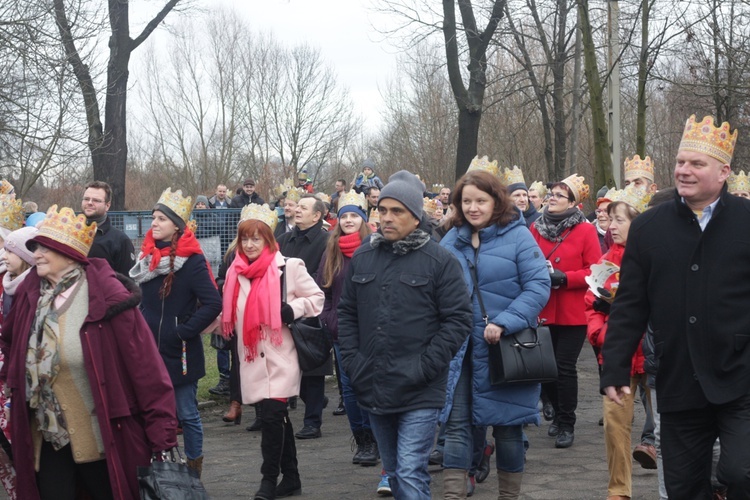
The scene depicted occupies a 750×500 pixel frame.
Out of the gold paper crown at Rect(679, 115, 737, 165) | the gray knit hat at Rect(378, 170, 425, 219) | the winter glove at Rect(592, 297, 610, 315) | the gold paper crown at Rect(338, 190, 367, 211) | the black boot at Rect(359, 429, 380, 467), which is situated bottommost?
the black boot at Rect(359, 429, 380, 467)

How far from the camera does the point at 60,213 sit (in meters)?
5.45

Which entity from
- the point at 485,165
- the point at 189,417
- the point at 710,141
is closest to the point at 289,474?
the point at 189,417

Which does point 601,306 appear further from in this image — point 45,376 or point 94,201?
point 94,201

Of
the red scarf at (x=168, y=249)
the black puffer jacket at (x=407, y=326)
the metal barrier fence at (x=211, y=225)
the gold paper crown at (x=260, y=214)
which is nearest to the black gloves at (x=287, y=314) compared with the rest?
the red scarf at (x=168, y=249)

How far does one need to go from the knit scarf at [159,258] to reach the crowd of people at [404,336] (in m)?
0.01

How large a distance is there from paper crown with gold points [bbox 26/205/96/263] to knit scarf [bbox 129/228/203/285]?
1.75 meters

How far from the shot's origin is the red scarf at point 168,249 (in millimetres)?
7262

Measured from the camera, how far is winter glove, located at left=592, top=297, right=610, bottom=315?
6805mm

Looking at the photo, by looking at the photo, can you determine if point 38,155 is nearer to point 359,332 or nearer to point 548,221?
point 548,221

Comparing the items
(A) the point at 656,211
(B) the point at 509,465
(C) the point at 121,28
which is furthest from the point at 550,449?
(C) the point at 121,28

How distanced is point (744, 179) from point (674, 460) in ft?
19.2

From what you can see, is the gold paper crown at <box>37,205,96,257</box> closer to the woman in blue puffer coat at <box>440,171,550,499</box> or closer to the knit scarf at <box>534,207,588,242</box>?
the woman in blue puffer coat at <box>440,171,550,499</box>

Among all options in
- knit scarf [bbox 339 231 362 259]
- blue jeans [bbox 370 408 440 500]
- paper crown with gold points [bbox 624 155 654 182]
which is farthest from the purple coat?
paper crown with gold points [bbox 624 155 654 182]

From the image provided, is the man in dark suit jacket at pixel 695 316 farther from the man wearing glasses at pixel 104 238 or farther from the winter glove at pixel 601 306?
the man wearing glasses at pixel 104 238
